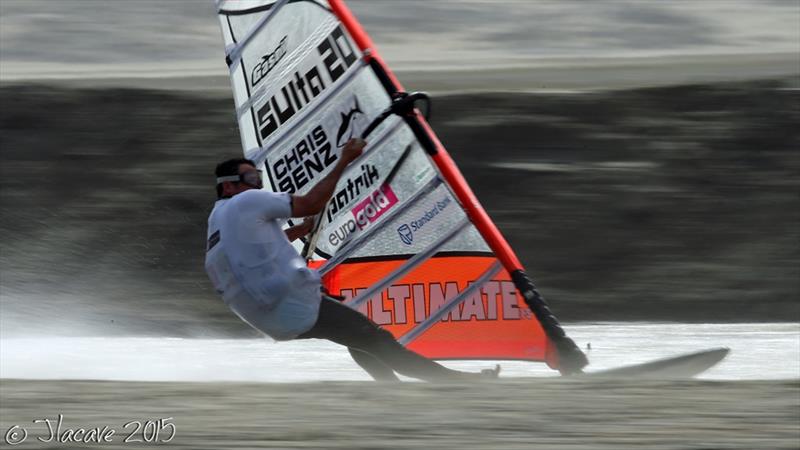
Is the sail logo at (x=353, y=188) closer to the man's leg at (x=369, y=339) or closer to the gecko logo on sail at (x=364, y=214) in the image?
the gecko logo on sail at (x=364, y=214)

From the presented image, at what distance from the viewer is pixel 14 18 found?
77.3 feet

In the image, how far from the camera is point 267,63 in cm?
820

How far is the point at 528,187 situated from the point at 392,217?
6.00 metres

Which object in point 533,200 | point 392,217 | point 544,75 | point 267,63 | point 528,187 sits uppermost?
point 544,75

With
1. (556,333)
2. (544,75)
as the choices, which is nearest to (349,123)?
(556,333)

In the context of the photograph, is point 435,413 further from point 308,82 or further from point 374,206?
point 308,82

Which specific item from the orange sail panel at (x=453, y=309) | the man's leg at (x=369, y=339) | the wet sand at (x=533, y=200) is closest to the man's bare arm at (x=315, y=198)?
the man's leg at (x=369, y=339)

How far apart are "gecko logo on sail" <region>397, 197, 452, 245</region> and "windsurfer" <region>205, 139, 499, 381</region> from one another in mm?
678

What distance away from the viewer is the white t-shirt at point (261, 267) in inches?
263

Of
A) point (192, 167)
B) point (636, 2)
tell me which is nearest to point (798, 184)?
point (192, 167)

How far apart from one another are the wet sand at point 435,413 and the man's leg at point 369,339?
0.72 meters

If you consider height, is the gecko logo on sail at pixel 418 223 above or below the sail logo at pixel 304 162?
below

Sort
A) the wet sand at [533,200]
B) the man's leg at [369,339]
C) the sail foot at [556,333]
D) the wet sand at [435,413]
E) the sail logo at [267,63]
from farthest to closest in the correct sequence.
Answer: the wet sand at [533,200] < the sail logo at [267,63] < the sail foot at [556,333] < the man's leg at [369,339] < the wet sand at [435,413]

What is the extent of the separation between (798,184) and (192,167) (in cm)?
608
